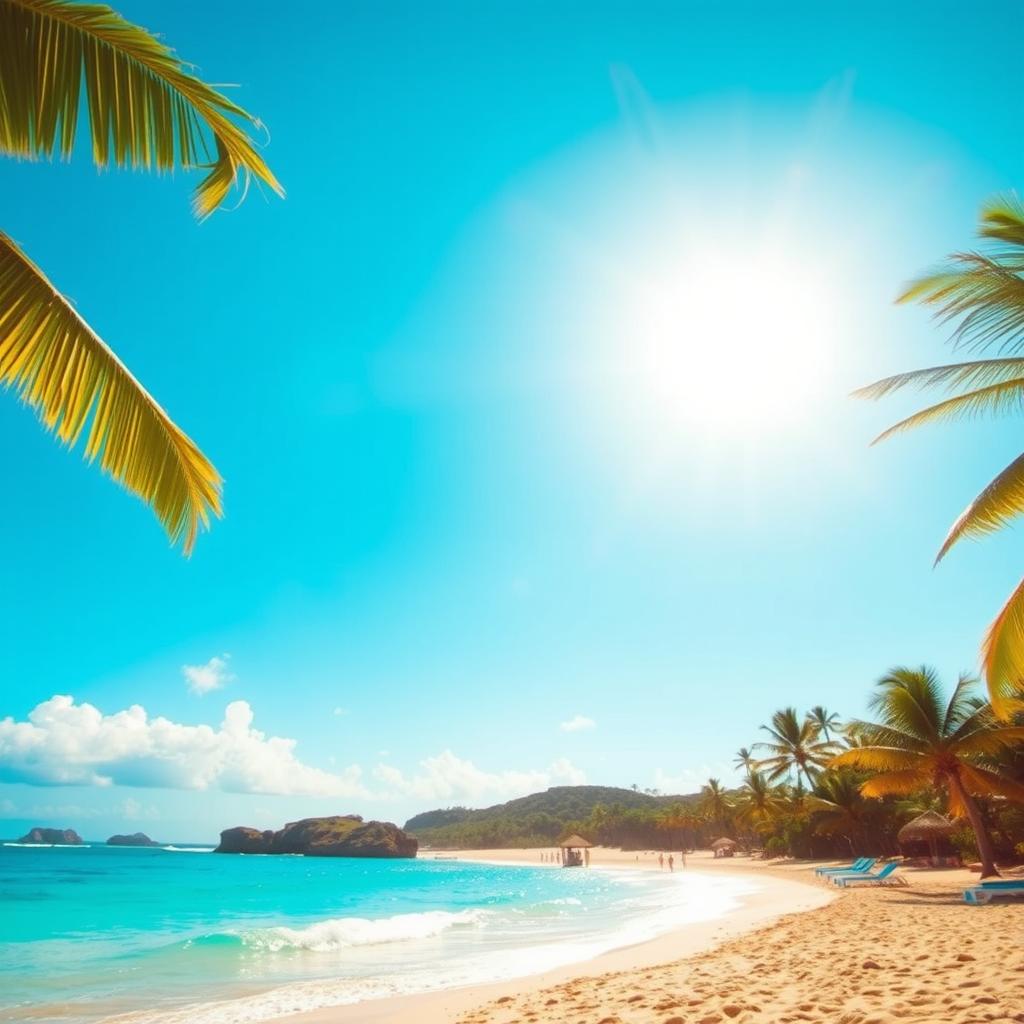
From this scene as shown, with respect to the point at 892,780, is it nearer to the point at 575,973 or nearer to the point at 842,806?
the point at 575,973

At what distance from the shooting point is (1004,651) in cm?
649

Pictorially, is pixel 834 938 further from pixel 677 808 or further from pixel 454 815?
pixel 454 815

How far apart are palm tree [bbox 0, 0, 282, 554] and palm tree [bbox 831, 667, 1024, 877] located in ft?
53.8

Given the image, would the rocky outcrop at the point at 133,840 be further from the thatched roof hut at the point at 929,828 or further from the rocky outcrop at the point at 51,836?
the thatched roof hut at the point at 929,828

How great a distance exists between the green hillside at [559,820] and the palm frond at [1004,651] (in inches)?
2841

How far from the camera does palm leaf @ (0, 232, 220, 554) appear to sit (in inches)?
109

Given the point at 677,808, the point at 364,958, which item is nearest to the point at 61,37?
the point at 364,958

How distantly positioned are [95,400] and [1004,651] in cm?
784

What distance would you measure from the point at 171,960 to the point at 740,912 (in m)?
13.2

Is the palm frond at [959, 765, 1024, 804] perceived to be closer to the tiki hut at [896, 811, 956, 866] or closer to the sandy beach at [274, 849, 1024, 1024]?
the sandy beach at [274, 849, 1024, 1024]

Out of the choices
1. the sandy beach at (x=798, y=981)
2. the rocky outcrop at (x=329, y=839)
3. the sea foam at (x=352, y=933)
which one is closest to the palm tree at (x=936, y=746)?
the sandy beach at (x=798, y=981)

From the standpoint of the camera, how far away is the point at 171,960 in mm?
13680

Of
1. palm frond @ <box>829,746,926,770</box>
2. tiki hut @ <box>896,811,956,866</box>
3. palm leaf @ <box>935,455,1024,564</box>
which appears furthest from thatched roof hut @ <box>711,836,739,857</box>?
palm leaf @ <box>935,455,1024,564</box>

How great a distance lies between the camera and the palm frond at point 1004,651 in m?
6.29
